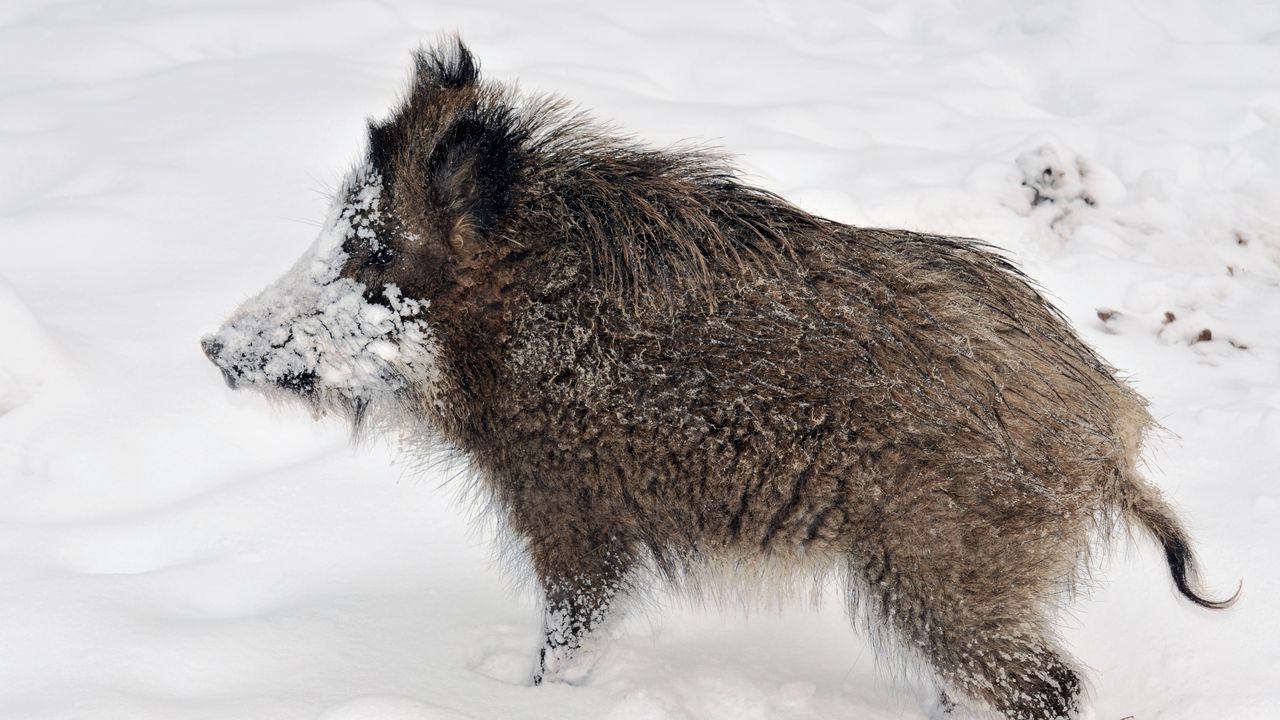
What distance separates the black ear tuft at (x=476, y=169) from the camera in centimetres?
262

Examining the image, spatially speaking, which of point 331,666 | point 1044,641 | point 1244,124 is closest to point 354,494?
point 331,666

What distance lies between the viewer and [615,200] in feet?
9.12

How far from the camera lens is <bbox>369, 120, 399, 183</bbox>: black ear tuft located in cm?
277

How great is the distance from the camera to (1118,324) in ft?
14.5

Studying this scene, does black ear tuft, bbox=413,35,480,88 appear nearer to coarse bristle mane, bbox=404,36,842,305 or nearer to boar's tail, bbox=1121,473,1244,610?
coarse bristle mane, bbox=404,36,842,305

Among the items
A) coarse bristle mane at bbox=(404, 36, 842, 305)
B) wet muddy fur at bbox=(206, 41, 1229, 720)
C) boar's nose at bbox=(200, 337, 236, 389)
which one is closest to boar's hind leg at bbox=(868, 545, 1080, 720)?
wet muddy fur at bbox=(206, 41, 1229, 720)

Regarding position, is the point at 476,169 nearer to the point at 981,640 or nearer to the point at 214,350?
the point at 214,350

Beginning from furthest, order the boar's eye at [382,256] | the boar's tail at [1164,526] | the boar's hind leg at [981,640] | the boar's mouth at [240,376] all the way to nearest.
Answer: the boar's mouth at [240,376] → the boar's eye at [382,256] → the boar's tail at [1164,526] → the boar's hind leg at [981,640]

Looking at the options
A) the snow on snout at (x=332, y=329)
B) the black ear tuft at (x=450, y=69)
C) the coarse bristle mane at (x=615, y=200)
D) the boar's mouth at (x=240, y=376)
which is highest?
the black ear tuft at (x=450, y=69)

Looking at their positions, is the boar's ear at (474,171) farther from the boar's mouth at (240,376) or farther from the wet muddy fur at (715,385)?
the boar's mouth at (240,376)

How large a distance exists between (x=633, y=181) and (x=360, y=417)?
1037 millimetres

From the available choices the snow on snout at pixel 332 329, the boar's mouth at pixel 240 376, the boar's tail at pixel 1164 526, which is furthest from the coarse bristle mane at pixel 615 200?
the boar's tail at pixel 1164 526

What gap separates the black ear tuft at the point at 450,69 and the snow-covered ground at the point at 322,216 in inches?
44.7

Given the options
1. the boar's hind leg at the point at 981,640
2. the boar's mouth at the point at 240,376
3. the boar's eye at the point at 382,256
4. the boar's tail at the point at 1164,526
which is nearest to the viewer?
the boar's hind leg at the point at 981,640
